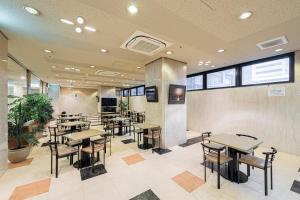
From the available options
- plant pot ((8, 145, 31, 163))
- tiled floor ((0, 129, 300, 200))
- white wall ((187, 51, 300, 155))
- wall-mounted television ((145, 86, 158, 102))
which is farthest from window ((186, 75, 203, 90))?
plant pot ((8, 145, 31, 163))

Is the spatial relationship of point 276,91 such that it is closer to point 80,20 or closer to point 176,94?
point 176,94

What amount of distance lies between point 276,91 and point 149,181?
183 inches

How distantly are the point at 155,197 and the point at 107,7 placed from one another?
306 centimetres

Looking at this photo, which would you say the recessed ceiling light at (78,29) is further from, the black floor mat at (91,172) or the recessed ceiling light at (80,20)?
the black floor mat at (91,172)

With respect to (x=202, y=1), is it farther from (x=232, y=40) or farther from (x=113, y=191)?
(x=113, y=191)

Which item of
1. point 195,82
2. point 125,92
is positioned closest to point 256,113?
point 195,82

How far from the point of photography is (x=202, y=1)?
68.6 inches

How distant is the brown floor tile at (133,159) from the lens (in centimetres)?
329

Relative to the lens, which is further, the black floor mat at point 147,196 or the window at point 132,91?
the window at point 132,91

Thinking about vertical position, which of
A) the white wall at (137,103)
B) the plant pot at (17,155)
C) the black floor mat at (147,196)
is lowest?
the black floor mat at (147,196)

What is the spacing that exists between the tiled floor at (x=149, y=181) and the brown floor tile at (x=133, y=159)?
0.27 ft

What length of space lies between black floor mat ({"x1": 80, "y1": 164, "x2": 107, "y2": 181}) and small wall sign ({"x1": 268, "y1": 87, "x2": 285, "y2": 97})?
537 cm

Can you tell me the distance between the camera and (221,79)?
18.1 ft

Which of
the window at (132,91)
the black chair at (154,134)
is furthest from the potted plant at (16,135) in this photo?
the window at (132,91)
